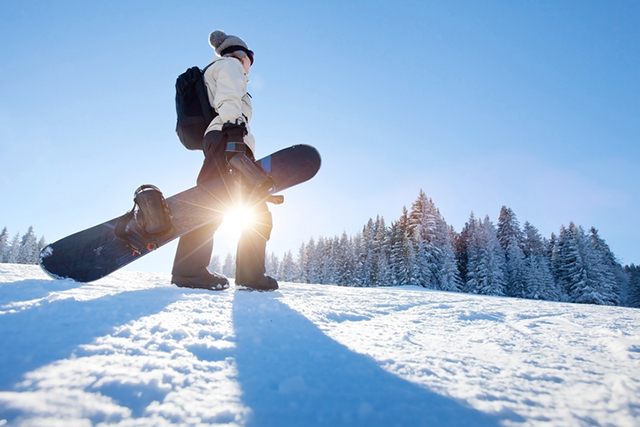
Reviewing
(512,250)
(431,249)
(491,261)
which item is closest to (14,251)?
(431,249)

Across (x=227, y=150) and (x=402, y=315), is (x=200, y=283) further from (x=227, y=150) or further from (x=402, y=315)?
(x=402, y=315)

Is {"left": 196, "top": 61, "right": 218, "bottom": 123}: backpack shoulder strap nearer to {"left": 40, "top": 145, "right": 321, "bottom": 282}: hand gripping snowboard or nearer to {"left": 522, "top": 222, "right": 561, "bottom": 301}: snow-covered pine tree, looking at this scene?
{"left": 40, "top": 145, "right": 321, "bottom": 282}: hand gripping snowboard

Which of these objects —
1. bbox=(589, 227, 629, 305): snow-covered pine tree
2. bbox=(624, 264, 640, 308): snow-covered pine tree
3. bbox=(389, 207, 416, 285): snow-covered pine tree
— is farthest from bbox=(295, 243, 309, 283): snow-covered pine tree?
bbox=(624, 264, 640, 308): snow-covered pine tree

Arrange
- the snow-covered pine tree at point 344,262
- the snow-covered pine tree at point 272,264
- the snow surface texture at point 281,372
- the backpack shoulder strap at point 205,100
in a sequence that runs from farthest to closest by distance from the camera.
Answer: the snow-covered pine tree at point 272,264 < the snow-covered pine tree at point 344,262 < the backpack shoulder strap at point 205,100 < the snow surface texture at point 281,372

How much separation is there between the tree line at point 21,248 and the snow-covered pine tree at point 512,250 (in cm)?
6179

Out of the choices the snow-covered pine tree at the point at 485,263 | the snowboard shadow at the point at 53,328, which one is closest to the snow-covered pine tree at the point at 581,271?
the snow-covered pine tree at the point at 485,263

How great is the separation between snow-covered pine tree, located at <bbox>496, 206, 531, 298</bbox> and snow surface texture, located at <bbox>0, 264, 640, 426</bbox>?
33.7m

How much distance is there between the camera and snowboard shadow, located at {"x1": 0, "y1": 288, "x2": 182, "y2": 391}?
627mm

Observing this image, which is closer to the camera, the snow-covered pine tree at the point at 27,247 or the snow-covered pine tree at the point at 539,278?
the snow-covered pine tree at the point at 539,278

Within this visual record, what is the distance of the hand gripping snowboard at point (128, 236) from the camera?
2107mm

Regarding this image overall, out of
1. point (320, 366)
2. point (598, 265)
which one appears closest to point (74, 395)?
point (320, 366)

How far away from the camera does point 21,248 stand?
45.8 m

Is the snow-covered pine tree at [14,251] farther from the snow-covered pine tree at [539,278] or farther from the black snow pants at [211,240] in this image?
the snow-covered pine tree at [539,278]

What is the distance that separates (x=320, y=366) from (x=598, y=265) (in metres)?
36.7
